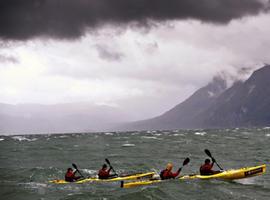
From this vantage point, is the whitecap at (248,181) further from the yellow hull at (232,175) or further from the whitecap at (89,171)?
the whitecap at (89,171)

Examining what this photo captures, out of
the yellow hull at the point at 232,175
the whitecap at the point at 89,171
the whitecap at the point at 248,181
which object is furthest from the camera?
the whitecap at the point at 89,171

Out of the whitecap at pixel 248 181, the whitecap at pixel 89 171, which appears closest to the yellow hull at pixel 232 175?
the whitecap at pixel 248 181

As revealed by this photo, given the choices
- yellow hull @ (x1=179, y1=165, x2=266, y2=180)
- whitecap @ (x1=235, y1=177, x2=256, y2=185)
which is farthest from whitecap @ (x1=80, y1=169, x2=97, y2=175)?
whitecap @ (x1=235, y1=177, x2=256, y2=185)

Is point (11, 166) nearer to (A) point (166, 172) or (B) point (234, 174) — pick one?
(A) point (166, 172)

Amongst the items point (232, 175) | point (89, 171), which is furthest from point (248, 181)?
point (89, 171)

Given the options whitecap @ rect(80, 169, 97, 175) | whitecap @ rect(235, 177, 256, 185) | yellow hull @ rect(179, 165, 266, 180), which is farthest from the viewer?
whitecap @ rect(80, 169, 97, 175)

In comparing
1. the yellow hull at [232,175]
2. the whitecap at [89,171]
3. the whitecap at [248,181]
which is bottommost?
the whitecap at [89,171]

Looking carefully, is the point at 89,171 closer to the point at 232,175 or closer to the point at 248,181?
the point at 232,175

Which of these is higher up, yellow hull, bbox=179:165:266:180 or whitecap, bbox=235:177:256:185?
yellow hull, bbox=179:165:266:180

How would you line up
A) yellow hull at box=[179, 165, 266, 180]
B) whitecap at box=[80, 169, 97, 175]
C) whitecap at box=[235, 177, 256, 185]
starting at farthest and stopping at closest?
whitecap at box=[80, 169, 97, 175]
yellow hull at box=[179, 165, 266, 180]
whitecap at box=[235, 177, 256, 185]

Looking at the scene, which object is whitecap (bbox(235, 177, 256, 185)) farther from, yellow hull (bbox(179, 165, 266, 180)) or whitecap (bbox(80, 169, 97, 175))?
whitecap (bbox(80, 169, 97, 175))

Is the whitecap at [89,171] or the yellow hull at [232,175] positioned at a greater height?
the yellow hull at [232,175]

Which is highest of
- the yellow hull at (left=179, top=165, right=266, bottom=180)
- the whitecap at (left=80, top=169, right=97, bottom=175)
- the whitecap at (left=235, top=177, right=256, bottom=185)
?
the yellow hull at (left=179, top=165, right=266, bottom=180)

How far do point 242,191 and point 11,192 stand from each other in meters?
13.6
